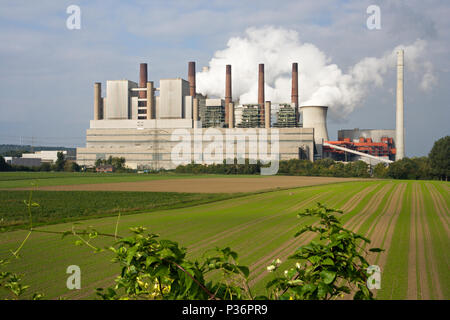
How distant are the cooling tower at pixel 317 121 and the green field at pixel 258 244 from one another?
79.9 metres

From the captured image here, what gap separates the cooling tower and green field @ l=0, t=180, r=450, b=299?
262ft

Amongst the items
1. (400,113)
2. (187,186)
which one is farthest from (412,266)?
(400,113)

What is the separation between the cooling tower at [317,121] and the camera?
351 ft

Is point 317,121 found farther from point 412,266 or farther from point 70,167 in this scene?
point 412,266

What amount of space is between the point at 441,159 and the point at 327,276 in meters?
87.2

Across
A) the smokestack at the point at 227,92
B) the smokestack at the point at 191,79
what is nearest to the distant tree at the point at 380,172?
the smokestack at the point at 227,92

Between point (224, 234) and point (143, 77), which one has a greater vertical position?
point (143, 77)

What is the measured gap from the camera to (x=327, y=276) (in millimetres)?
2873

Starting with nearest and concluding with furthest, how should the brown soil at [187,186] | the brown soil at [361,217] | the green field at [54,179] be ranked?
the brown soil at [361,217] → the brown soil at [187,186] → the green field at [54,179]

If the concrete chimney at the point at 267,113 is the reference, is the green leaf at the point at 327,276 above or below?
below

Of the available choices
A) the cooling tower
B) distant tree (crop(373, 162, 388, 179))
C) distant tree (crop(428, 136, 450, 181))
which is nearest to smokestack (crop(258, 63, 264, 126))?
the cooling tower

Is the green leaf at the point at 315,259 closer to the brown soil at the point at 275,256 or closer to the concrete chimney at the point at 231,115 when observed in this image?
the brown soil at the point at 275,256

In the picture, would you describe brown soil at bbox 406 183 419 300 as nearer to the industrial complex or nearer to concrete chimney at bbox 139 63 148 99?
the industrial complex
